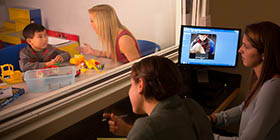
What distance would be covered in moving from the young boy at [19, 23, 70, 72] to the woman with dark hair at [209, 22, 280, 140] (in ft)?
3.61

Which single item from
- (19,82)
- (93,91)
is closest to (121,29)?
(93,91)

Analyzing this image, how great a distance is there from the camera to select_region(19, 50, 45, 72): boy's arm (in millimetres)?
1627

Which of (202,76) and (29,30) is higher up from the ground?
(29,30)

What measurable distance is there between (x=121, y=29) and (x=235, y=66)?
93cm

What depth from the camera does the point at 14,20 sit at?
1.78m

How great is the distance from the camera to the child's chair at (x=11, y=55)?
5.59 ft

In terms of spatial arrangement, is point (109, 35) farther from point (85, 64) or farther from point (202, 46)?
point (202, 46)

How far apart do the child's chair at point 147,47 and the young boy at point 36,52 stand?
738mm

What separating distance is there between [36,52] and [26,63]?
0.09 m

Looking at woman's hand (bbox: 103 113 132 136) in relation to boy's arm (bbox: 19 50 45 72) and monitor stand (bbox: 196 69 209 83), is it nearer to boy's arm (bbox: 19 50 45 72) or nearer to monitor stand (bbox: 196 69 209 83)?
boy's arm (bbox: 19 50 45 72)

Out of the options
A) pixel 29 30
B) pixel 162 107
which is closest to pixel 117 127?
pixel 162 107

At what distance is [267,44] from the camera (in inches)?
52.6

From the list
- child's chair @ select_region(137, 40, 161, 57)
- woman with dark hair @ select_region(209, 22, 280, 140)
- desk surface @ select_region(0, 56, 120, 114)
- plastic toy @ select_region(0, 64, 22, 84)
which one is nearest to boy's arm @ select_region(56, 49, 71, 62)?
desk surface @ select_region(0, 56, 120, 114)

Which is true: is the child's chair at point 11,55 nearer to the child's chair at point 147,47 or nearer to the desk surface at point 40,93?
the desk surface at point 40,93
